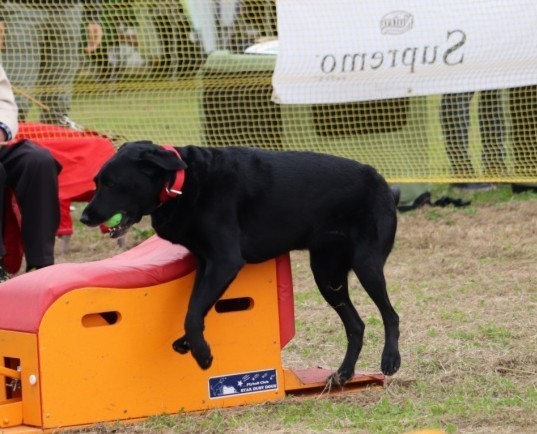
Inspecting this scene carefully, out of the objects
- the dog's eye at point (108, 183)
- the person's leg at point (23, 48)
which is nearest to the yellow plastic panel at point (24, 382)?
the dog's eye at point (108, 183)

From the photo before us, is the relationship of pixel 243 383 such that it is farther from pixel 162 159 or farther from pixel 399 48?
pixel 399 48

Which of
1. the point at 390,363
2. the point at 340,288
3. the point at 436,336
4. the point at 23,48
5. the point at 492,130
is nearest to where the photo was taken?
the point at 390,363

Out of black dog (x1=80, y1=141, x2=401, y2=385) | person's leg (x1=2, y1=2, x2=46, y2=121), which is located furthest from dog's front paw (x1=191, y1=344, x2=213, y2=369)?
person's leg (x1=2, y1=2, x2=46, y2=121)

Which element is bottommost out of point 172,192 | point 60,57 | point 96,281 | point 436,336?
point 60,57

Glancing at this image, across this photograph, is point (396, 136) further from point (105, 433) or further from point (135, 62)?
point (105, 433)

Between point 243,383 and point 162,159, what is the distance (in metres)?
0.88

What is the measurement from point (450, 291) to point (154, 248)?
82.0 inches

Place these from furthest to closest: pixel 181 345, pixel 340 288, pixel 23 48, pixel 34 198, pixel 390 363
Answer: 1. pixel 23 48
2. pixel 34 198
3. pixel 340 288
4. pixel 390 363
5. pixel 181 345

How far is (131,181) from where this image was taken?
3.67m

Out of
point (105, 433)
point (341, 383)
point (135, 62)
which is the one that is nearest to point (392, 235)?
point (341, 383)

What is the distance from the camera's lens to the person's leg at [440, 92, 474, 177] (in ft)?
26.9

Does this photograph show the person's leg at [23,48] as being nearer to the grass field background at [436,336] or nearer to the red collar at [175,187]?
the grass field background at [436,336]

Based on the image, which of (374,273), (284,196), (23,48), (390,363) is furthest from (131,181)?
(23,48)

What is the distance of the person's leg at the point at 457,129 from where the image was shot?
8.20 m
